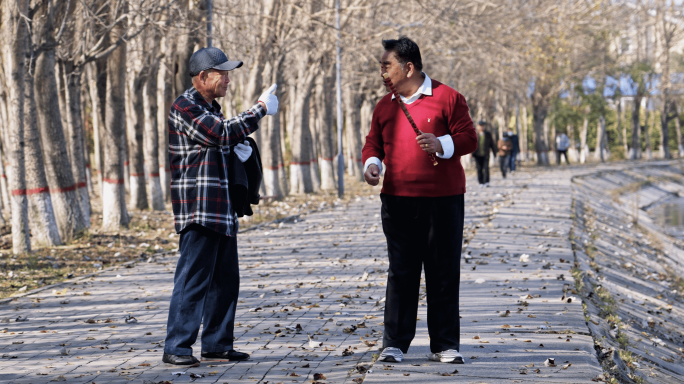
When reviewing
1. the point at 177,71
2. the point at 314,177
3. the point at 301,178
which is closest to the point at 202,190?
the point at 177,71

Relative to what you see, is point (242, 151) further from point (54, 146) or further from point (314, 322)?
point (54, 146)

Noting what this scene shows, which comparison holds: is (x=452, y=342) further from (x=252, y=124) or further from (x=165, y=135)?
(x=165, y=135)

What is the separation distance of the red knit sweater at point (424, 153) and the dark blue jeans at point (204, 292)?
1.16 meters

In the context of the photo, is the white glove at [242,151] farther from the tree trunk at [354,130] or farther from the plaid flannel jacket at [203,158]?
the tree trunk at [354,130]

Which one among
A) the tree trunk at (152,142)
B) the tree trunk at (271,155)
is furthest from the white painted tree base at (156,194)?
the tree trunk at (271,155)

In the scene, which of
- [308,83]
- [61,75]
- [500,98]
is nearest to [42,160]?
[61,75]

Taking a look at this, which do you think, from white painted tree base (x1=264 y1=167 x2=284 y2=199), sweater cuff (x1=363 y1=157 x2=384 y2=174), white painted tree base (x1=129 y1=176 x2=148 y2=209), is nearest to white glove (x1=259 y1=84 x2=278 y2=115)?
sweater cuff (x1=363 y1=157 x2=384 y2=174)

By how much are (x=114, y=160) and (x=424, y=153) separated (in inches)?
458

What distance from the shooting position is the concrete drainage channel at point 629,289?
6344 millimetres

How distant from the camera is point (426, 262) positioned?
206 inches

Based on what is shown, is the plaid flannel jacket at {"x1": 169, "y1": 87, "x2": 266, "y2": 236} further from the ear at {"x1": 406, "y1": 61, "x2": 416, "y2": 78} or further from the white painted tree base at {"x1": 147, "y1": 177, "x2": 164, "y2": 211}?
the white painted tree base at {"x1": 147, "y1": 177, "x2": 164, "y2": 211}

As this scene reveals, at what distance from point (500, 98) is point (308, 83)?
90.6 ft

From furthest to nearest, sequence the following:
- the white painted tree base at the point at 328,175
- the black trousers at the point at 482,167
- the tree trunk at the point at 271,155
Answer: the white painted tree base at the point at 328,175 → the black trousers at the point at 482,167 → the tree trunk at the point at 271,155

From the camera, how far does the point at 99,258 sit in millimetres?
11984
